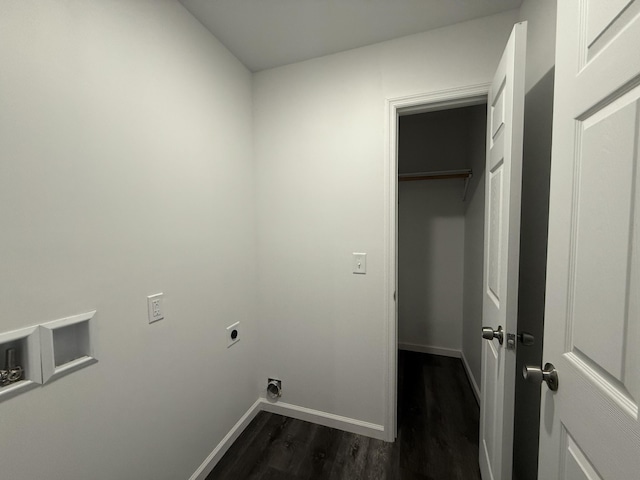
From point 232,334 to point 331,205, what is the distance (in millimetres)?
1056

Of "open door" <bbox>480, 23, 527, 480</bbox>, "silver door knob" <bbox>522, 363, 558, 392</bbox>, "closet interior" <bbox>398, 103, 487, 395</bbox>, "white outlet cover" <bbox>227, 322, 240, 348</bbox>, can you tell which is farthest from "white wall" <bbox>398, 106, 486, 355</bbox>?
"silver door knob" <bbox>522, 363, 558, 392</bbox>

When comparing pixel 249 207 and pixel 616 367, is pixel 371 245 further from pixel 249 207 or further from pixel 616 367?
pixel 616 367

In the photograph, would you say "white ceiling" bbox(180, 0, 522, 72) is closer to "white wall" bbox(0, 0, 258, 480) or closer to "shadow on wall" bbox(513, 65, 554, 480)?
"white wall" bbox(0, 0, 258, 480)

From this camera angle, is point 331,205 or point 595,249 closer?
point 595,249

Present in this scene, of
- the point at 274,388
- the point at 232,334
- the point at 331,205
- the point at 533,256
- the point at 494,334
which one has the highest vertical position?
the point at 331,205

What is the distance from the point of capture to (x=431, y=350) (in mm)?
2857

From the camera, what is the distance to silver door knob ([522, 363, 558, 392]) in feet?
2.23

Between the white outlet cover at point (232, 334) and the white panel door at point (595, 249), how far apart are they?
1.51m

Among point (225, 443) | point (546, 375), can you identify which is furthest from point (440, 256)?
point (225, 443)

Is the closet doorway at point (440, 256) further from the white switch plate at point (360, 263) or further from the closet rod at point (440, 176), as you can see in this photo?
the white switch plate at point (360, 263)

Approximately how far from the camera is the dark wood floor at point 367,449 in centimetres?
145

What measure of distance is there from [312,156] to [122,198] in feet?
3.57

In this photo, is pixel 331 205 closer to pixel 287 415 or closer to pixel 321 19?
pixel 321 19

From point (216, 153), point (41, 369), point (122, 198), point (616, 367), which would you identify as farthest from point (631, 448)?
point (216, 153)
